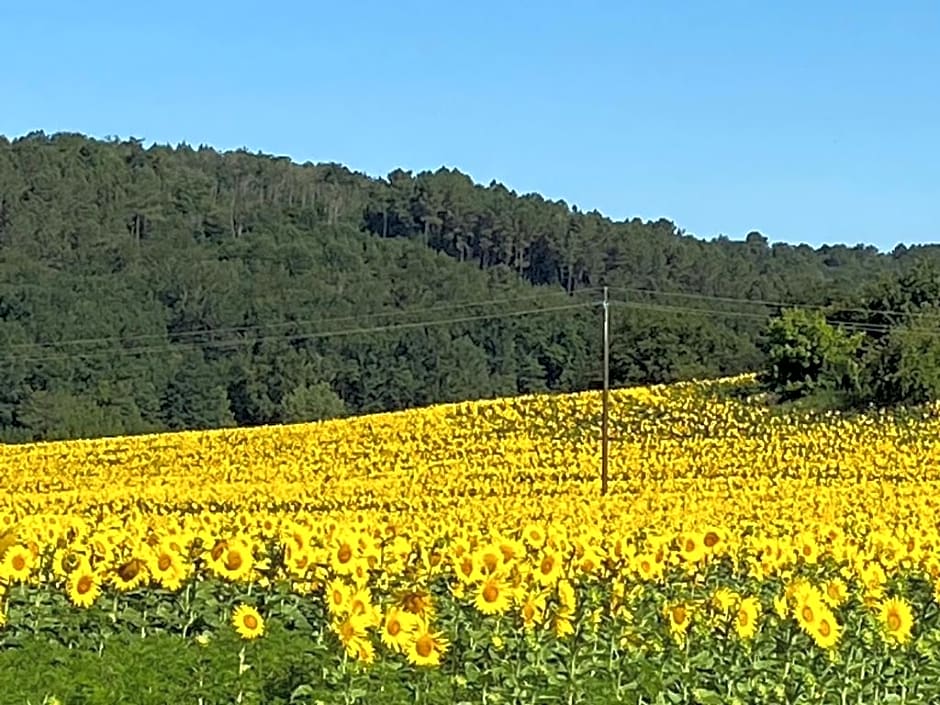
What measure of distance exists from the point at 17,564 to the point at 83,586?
0.72 m

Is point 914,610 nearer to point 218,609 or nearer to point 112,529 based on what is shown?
point 218,609

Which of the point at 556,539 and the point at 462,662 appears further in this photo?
the point at 556,539

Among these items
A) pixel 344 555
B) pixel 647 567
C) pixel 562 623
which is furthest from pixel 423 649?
pixel 647 567

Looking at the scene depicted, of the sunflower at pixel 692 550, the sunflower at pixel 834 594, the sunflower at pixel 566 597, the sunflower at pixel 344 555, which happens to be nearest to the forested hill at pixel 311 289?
the sunflower at pixel 692 550

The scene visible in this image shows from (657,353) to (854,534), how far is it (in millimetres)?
45804

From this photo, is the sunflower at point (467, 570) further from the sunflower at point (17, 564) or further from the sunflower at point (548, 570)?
the sunflower at point (17, 564)

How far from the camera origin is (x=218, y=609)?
337 inches

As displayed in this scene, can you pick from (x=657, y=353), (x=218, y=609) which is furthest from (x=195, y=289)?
(x=218, y=609)

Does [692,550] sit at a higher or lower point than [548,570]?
lower

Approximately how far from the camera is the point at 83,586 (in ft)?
26.6

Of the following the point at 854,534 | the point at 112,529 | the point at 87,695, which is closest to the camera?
the point at 87,695

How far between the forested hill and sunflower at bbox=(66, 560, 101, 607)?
4826cm

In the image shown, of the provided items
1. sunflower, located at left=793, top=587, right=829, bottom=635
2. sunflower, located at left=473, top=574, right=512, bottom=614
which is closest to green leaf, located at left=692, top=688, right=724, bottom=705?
sunflower, located at left=793, top=587, right=829, bottom=635

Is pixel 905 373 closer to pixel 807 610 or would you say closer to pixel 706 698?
pixel 807 610
